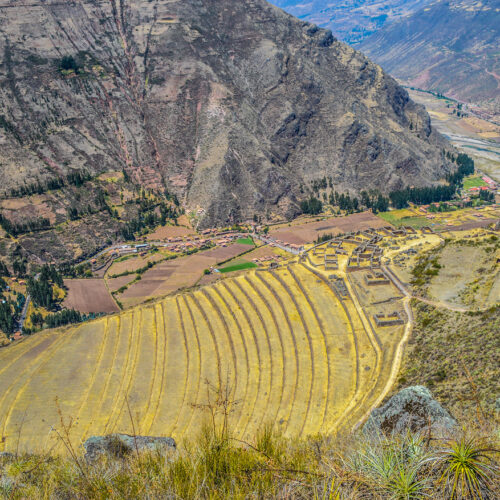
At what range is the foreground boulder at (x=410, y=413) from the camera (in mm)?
26672

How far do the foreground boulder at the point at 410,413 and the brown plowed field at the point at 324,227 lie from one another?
298ft

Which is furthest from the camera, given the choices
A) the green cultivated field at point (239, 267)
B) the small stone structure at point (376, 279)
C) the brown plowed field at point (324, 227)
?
the brown plowed field at point (324, 227)

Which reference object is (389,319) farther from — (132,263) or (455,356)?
(132,263)

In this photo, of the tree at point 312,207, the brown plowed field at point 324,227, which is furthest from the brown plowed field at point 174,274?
the tree at point 312,207

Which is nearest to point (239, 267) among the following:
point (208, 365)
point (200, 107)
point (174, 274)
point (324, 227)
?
point (174, 274)

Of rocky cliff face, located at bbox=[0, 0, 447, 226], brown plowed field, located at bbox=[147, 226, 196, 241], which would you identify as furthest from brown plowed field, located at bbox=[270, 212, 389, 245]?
brown plowed field, located at bbox=[147, 226, 196, 241]

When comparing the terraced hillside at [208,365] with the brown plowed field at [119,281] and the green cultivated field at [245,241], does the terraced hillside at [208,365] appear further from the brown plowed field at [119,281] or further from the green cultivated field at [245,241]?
the green cultivated field at [245,241]

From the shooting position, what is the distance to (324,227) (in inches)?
5153

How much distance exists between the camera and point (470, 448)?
1350 centimetres

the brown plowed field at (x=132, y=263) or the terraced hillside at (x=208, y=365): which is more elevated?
the terraced hillside at (x=208, y=365)

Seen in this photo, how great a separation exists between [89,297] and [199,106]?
86569mm

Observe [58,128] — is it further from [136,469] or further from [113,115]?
[136,469]

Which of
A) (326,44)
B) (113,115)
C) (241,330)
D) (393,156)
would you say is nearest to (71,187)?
(113,115)

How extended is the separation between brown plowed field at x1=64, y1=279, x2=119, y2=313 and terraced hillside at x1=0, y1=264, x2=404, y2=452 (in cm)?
1928
